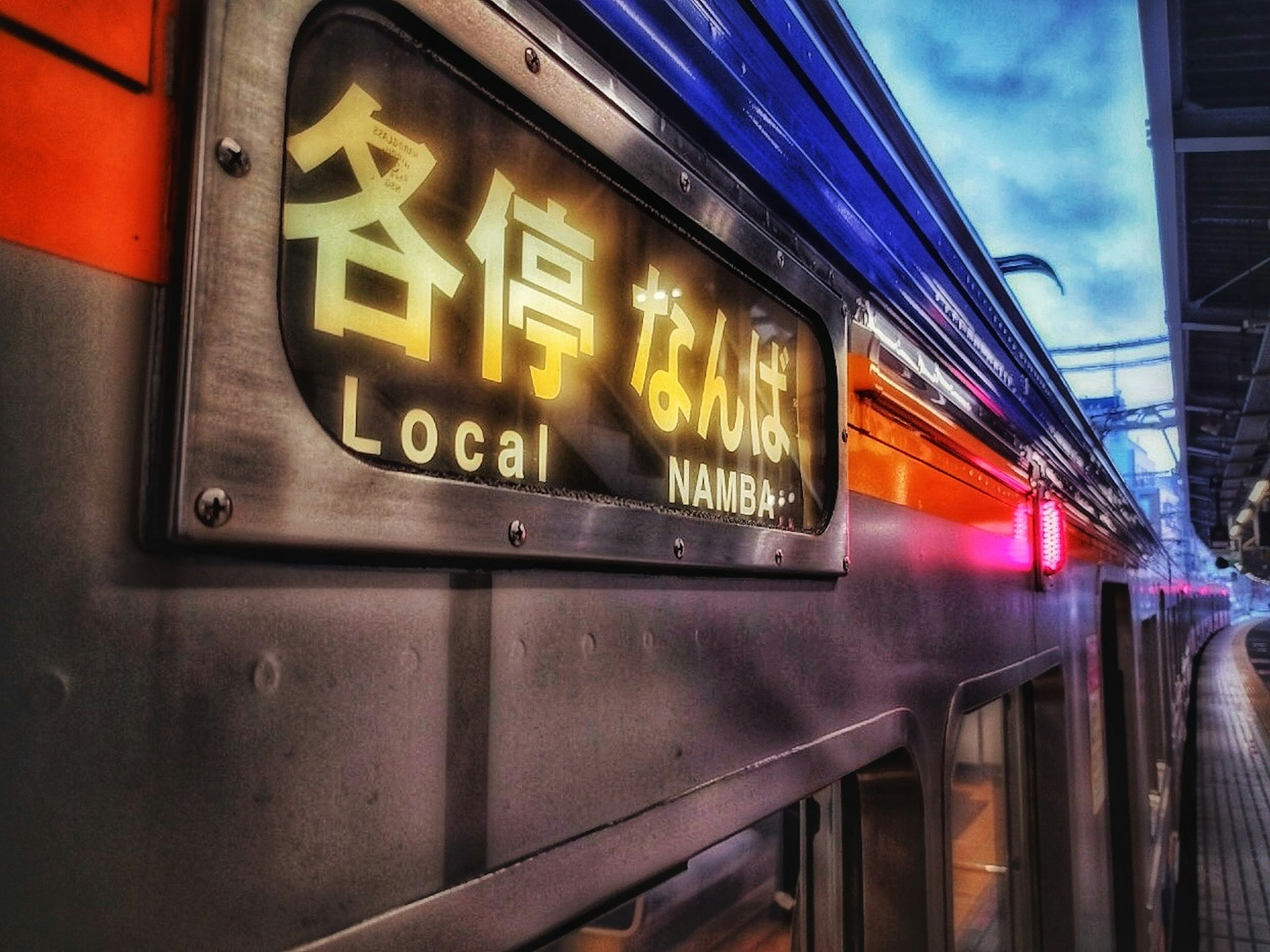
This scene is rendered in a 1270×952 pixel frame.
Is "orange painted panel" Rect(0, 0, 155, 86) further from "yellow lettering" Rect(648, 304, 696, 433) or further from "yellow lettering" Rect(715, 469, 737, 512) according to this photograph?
"yellow lettering" Rect(715, 469, 737, 512)

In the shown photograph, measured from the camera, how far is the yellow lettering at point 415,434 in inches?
24.0

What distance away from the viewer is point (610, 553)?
2.54 feet

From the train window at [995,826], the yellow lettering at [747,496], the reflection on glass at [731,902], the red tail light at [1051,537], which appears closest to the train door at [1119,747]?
the train window at [995,826]

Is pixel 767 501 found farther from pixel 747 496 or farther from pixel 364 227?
pixel 364 227

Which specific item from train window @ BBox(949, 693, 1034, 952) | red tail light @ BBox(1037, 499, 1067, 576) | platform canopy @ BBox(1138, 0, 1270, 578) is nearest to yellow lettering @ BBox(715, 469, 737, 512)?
train window @ BBox(949, 693, 1034, 952)

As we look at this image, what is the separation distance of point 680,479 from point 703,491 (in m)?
0.05

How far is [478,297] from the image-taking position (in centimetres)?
66

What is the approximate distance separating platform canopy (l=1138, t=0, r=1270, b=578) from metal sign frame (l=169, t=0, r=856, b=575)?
3.15 m

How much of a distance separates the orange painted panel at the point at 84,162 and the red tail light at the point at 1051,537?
2.83m

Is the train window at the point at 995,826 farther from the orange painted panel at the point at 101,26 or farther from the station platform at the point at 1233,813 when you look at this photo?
the station platform at the point at 1233,813

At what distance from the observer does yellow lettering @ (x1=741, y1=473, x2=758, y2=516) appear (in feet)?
3.36

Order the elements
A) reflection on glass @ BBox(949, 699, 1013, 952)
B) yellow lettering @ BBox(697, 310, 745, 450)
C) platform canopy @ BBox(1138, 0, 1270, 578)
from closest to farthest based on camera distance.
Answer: yellow lettering @ BBox(697, 310, 745, 450) < reflection on glass @ BBox(949, 699, 1013, 952) < platform canopy @ BBox(1138, 0, 1270, 578)

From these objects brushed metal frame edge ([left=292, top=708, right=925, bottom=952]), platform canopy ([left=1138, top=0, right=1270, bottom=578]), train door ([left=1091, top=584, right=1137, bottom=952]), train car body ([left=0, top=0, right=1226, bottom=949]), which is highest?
platform canopy ([left=1138, top=0, right=1270, bottom=578])

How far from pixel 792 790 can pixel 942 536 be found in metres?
0.91
